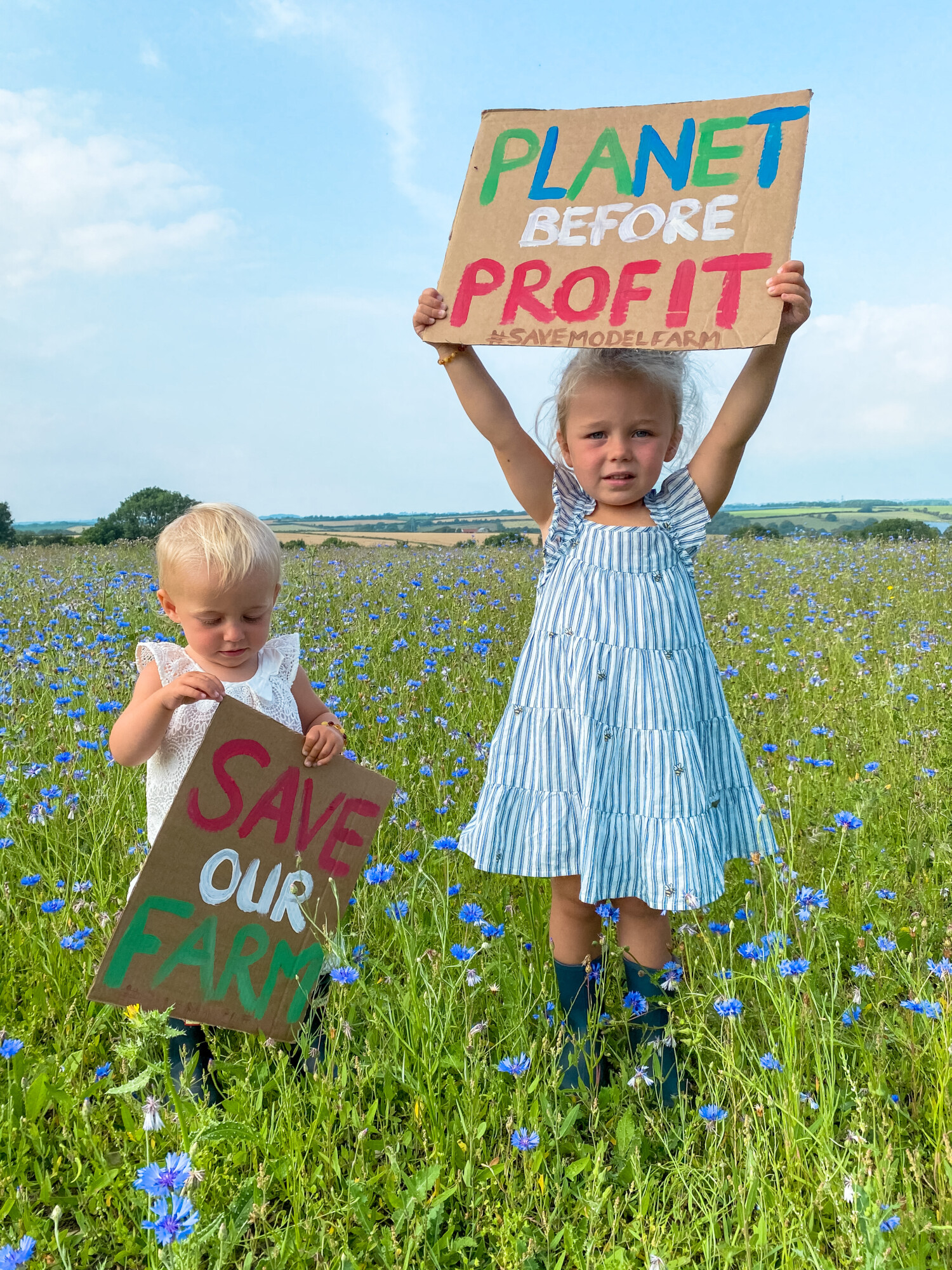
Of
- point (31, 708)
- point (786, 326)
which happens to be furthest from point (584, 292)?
point (31, 708)

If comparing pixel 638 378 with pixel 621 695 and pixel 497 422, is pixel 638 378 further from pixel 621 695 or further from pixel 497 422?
pixel 621 695

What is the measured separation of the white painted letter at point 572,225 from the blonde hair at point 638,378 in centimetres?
26

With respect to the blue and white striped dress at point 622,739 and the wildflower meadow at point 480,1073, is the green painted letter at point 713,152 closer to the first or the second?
the blue and white striped dress at point 622,739

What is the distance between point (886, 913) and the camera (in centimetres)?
284

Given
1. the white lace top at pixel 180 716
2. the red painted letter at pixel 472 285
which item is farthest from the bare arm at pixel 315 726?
the red painted letter at pixel 472 285

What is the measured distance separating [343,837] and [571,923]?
641mm

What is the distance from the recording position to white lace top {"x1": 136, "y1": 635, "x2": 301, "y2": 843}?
2168mm

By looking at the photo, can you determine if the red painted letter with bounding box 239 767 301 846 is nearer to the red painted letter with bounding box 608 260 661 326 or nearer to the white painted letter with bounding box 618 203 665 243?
the red painted letter with bounding box 608 260 661 326

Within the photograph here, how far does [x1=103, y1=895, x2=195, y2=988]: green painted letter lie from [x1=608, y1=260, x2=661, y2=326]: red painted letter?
1.68 metres

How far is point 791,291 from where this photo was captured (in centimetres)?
197

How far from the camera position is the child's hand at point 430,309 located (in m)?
2.20

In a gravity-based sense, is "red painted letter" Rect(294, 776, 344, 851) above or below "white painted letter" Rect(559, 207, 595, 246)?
below

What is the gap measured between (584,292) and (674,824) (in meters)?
1.31

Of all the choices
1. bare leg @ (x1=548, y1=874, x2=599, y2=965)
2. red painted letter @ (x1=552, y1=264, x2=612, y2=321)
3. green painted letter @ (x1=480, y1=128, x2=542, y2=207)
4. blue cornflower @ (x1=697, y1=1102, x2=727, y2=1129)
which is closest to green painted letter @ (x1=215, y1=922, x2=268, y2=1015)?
bare leg @ (x1=548, y1=874, x2=599, y2=965)
